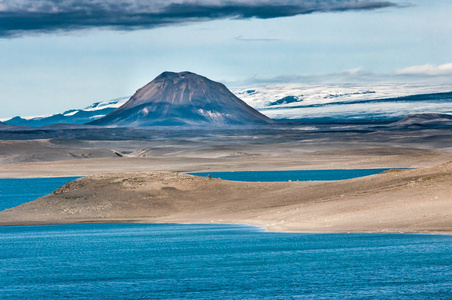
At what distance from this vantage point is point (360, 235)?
31672mm

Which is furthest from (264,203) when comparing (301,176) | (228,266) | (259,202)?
(301,176)

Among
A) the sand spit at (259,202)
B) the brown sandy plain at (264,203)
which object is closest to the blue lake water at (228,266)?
the brown sandy plain at (264,203)

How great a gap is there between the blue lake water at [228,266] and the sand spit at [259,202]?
13.4ft

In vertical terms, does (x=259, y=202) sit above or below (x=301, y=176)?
above

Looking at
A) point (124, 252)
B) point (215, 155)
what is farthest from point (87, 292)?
point (215, 155)

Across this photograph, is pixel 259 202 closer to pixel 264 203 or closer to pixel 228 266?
pixel 264 203

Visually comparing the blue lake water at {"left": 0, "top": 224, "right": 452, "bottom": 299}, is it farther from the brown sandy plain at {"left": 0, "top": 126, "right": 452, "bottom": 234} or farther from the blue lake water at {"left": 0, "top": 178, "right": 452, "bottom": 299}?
the brown sandy plain at {"left": 0, "top": 126, "right": 452, "bottom": 234}

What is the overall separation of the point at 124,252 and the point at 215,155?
423 ft

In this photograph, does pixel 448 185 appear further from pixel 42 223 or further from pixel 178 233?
A: pixel 42 223

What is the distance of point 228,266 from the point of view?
25719 millimetres

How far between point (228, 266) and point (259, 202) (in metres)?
22.0

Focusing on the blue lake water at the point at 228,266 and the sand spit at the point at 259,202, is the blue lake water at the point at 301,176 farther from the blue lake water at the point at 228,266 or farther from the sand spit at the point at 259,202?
the blue lake water at the point at 228,266

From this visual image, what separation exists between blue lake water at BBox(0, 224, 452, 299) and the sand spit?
4.10 m

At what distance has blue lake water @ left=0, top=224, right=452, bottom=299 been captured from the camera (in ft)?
70.2
